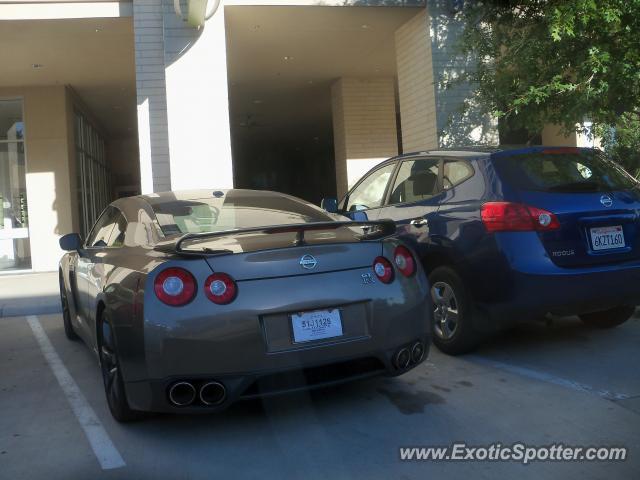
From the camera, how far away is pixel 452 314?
540 centimetres

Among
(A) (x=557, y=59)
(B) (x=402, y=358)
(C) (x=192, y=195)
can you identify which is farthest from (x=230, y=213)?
(A) (x=557, y=59)

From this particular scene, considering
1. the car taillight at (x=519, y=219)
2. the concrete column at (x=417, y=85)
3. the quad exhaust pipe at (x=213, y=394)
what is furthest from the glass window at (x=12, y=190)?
the quad exhaust pipe at (x=213, y=394)

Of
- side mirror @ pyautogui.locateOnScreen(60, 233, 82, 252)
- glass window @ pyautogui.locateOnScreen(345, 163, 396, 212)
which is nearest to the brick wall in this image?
glass window @ pyautogui.locateOnScreen(345, 163, 396, 212)

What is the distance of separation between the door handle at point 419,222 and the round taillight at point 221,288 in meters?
2.40

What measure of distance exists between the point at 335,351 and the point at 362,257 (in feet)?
1.88

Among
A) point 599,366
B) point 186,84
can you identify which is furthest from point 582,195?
point 186,84

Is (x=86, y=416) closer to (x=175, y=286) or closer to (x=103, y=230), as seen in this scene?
(x=175, y=286)

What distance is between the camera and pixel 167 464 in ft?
11.5

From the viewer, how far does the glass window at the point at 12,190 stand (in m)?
15.4

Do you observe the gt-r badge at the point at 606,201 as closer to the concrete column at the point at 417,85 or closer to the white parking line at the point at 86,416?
the white parking line at the point at 86,416

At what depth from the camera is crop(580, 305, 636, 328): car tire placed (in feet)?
19.4

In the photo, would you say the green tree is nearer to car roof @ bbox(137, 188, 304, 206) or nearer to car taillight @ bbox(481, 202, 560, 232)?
car taillight @ bbox(481, 202, 560, 232)

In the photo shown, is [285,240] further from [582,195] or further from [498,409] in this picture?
[582,195]

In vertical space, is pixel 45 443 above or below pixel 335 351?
below
